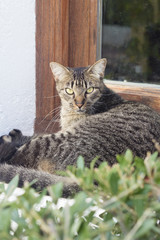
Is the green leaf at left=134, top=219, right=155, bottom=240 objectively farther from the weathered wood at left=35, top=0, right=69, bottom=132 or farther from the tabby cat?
the weathered wood at left=35, top=0, right=69, bottom=132

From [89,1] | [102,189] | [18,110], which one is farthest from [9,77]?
[102,189]

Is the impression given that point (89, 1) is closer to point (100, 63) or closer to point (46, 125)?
point (100, 63)

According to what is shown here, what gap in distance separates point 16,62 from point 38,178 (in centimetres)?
150

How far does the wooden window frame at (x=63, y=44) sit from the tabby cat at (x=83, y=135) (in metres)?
0.29

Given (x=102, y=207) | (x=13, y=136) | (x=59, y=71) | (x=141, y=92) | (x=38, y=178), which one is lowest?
(x=13, y=136)

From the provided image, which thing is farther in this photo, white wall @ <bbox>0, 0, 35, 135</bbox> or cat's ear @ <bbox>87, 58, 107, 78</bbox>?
white wall @ <bbox>0, 0, 35, 135</bbox>

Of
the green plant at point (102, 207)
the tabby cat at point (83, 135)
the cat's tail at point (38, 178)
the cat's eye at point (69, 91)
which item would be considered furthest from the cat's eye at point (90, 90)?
the green plant at point (102, 207)

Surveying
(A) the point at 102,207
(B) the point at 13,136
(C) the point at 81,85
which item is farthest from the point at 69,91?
(A) the point at 102,207

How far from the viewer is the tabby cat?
1.94 meters

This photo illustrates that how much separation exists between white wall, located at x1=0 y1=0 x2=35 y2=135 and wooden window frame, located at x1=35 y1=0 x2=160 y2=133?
0.23 feet

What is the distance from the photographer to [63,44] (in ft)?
9.30

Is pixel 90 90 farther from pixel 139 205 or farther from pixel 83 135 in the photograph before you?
pixel 139 205

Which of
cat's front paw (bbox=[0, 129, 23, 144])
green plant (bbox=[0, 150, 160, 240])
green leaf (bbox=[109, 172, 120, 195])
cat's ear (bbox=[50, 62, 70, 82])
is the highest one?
green leaf (bbox=[109, 172, 120, 195])

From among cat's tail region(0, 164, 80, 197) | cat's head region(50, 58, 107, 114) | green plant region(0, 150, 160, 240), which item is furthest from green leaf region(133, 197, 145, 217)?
cat's head region(50, 58, 107, 114)
